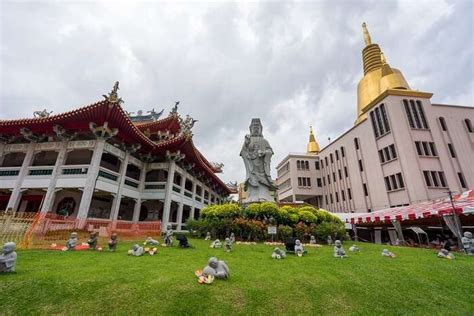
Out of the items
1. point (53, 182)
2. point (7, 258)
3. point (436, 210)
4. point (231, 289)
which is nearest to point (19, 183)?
point (53, 182)

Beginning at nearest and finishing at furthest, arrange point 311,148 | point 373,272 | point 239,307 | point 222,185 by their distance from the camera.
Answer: point 239,307, point 373,272, point 222,185, point 311,148

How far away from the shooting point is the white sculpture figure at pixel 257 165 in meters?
17.6

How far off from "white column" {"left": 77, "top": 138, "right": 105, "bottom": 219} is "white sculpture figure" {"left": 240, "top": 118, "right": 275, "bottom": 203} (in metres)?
10.4

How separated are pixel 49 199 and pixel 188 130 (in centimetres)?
1020

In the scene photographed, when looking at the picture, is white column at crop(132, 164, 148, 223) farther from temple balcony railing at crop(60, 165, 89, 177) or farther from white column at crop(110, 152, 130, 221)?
temple balcony railing at crop(60, 165, 89, 177)

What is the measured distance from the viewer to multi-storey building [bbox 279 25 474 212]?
891 inches

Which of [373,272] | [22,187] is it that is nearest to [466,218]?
[373,272]

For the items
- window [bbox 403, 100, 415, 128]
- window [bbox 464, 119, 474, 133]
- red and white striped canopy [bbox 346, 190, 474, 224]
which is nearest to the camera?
red and white striped canopy [bbox 346, 190, 474, 224]

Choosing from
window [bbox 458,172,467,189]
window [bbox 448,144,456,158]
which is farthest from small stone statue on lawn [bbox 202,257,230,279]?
window [bbox 448,144,456,158]

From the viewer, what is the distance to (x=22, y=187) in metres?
14.9

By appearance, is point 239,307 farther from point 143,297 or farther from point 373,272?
point 373,272

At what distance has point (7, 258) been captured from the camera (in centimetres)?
531

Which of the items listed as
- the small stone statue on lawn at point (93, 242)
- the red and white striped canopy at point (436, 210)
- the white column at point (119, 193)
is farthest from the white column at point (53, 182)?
the red and white striped canopy at point (436, 210)

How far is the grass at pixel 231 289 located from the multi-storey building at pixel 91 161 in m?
8.92
